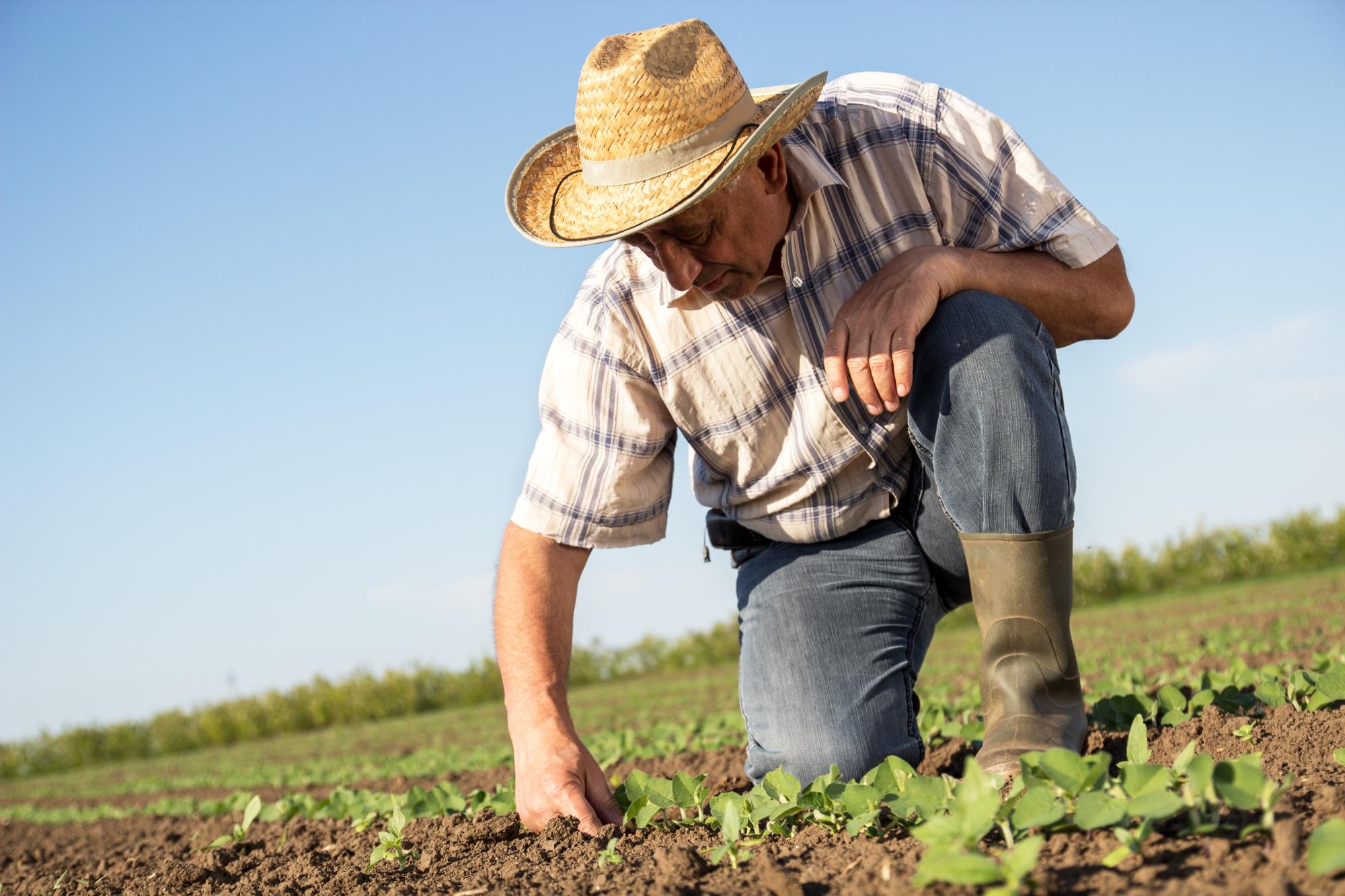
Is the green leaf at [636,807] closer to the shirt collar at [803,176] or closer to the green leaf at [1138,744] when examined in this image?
the green leaf at [1138,744]

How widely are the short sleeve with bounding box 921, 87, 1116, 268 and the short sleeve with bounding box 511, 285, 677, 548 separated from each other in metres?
0.93

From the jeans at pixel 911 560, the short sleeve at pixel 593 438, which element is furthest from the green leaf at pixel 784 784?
the short sleeve at pixel 593 438

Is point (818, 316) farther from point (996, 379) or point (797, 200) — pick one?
point (996, 379)

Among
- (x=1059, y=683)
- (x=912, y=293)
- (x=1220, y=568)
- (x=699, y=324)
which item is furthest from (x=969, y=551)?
(x=1220, y=568)

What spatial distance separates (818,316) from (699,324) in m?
0.32

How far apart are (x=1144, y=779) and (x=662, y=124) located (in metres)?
1.58

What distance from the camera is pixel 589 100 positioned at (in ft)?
7.60

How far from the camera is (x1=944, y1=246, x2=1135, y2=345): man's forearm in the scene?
2455 mm

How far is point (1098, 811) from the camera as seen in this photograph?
1297mm

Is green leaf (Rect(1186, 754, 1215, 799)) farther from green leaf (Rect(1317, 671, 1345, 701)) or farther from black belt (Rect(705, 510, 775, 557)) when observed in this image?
black belt (Rect(705, 510, 775, 557))

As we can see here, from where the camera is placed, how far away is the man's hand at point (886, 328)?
88.9 inches

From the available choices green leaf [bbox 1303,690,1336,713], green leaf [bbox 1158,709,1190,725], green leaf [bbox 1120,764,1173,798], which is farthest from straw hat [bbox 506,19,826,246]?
green leaf [bbox 1303,690,1336,713]

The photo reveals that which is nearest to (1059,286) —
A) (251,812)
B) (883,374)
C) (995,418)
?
(995,418)

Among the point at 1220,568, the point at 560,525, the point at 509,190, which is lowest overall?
the point at 1220,568
